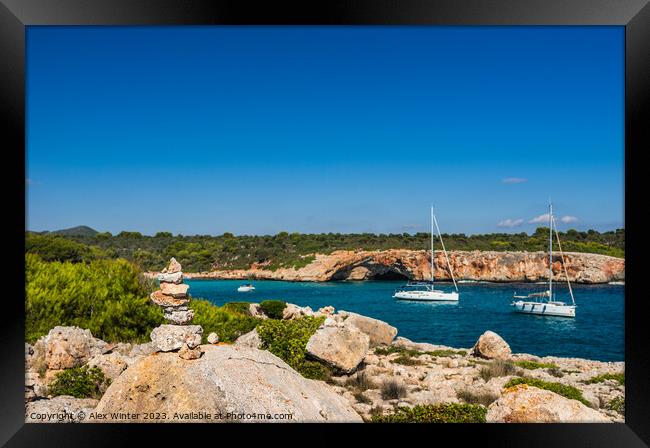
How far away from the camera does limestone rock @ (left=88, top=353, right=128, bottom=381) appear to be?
487 cm

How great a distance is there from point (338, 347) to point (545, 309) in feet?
54.9

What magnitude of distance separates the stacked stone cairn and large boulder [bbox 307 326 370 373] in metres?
2.60

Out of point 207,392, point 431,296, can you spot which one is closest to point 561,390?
point 207,392

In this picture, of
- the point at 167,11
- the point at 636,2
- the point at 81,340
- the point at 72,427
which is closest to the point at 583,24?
the point at 636,2

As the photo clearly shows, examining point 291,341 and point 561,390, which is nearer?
point 561,390

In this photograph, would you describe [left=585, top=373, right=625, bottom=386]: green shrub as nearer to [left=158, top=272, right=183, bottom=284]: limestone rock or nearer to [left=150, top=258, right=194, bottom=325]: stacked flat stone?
[left=150, top=258, right=194, bottom=325]: stacked flat stone

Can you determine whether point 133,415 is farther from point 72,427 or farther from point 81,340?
point 81,340

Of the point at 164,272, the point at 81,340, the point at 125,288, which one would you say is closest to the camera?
the point at 164,272

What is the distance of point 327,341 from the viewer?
20.9ft

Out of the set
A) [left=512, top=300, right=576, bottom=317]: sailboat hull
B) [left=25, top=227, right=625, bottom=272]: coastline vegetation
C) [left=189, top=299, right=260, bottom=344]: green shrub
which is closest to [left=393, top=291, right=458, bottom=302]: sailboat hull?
[left=512, top=300, right=576, bottom=317]: sailboat hull

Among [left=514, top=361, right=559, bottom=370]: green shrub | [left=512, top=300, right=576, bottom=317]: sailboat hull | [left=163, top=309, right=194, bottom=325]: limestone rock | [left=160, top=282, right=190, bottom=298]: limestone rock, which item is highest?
[left=160, top=282, right=190, bottom=298]: limestone rock

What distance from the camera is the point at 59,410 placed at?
4289 mm

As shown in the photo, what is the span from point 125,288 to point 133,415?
377 centimetres

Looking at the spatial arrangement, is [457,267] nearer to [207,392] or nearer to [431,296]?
[431,296]
